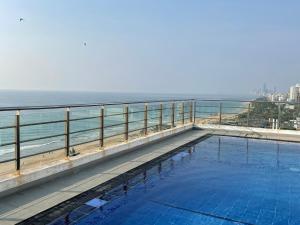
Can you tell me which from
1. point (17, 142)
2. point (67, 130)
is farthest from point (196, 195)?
point (17, 142)

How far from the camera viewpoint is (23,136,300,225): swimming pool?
10.6 ft

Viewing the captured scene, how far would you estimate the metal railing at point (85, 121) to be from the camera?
3903mm

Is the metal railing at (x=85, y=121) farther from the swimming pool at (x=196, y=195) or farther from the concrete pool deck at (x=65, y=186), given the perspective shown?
the swimming pool at (x=196, y=195)

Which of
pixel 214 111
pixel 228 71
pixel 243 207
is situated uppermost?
pixel 228 71

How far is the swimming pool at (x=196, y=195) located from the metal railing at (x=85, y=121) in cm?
94

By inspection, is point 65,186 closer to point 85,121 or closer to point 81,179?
point 81,179

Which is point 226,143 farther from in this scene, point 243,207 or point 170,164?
point 243,207

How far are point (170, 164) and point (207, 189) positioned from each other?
1.22 meters

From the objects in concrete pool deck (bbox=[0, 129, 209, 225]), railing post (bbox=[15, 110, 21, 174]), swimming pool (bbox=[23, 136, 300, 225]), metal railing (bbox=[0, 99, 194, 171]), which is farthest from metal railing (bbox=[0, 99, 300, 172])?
railing post (bbox=[15, 110, 21, 174])

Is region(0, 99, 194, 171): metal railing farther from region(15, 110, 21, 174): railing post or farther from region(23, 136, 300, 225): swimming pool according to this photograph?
region(23, 136, 300, 225): swimming pool

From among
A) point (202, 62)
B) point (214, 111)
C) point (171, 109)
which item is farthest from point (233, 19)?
point (202, 62)

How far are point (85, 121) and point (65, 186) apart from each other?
9.64 ft

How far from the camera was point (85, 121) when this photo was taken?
22.1 ft

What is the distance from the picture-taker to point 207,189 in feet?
13.8
